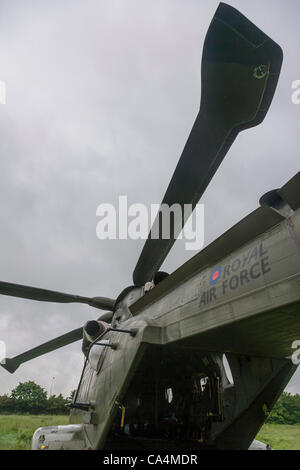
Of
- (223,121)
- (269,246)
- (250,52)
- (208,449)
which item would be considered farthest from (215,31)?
(208,449)

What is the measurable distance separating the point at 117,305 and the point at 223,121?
5.31m

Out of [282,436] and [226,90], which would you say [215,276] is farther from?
[282,436]

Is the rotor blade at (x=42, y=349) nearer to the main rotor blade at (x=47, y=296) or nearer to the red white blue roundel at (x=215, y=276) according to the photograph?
the main rotor blade at (x=47, y=296)

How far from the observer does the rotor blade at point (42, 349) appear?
29.3ft

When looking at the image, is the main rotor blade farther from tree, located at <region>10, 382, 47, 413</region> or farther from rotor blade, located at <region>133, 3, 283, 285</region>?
tree, located at <region>10, 382, 47, 413</region>

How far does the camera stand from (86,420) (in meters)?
4.78

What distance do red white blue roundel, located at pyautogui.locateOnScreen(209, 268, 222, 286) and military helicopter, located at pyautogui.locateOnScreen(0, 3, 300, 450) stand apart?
0.04 feet

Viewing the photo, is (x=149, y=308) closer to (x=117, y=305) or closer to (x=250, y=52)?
(x=117, y=305)

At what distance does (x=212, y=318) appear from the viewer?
2932 mm

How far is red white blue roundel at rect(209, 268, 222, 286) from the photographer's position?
3084 millimetres

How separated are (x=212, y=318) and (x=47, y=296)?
5548mm

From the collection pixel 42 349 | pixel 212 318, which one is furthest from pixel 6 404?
pixel 212 318

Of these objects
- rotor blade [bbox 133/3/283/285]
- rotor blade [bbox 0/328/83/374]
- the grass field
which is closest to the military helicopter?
rotor blade [bbox 133/3/283/285]

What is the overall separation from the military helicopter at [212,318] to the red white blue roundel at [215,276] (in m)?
0.01
